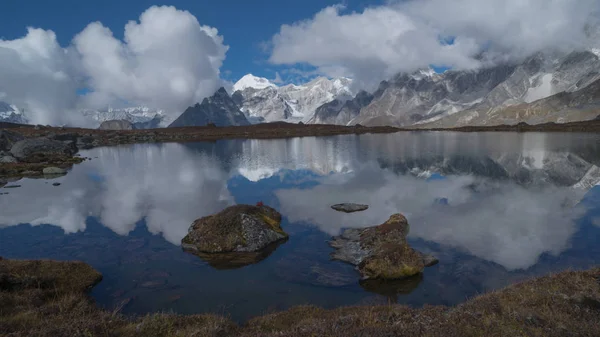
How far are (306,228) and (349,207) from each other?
22.3ft

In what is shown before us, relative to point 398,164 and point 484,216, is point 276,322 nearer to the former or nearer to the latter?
point 484,216

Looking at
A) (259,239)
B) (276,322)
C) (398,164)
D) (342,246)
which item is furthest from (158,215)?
(398,164)

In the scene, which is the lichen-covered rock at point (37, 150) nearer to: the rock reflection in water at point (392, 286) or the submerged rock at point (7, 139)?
the submerged rock at point (7, 139)

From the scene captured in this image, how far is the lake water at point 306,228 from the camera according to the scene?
1819cm

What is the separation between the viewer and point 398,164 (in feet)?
210

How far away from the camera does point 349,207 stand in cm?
3388

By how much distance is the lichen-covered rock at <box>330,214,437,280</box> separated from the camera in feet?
63.9

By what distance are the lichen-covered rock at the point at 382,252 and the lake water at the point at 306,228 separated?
734 mm

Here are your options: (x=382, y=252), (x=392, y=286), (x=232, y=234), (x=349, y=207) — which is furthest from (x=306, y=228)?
(x=392, y=286)

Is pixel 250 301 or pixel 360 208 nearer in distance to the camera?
pixel 250 301

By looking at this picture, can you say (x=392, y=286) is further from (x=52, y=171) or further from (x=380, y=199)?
(x=52, y=171)

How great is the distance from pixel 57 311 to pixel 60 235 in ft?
59.3

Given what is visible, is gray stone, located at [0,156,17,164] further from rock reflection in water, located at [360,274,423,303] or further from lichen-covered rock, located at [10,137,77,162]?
rock reflection in water, located at [360,274,423,303]

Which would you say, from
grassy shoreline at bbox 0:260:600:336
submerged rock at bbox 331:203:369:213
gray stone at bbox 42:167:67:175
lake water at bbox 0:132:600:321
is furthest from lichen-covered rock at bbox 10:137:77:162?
grassy shoreline at bbox 0:260:600:336
